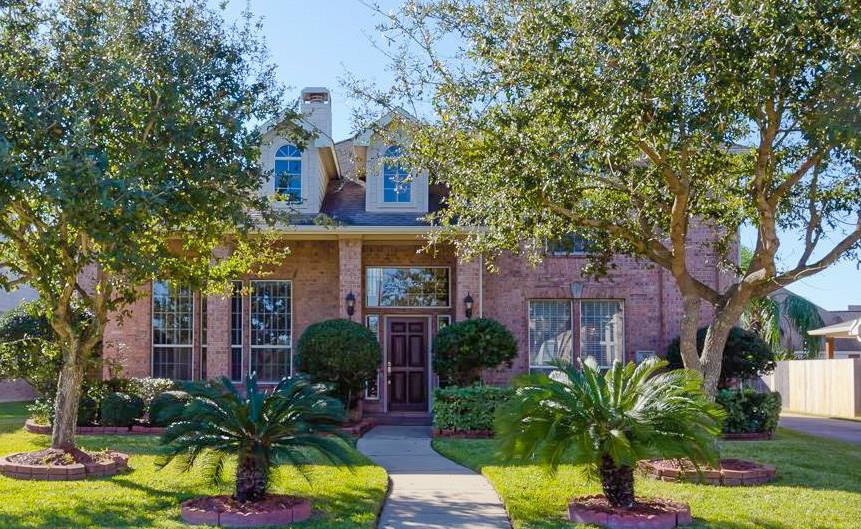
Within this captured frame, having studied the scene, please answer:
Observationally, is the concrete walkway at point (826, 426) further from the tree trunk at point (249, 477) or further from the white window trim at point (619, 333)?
the tree trunk at point (249, 477)

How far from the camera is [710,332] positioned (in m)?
11.2

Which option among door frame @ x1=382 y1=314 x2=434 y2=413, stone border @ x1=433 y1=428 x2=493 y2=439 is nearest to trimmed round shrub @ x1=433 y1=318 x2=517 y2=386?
door frame @ x1=382 y1=314 x2=434 y2=413

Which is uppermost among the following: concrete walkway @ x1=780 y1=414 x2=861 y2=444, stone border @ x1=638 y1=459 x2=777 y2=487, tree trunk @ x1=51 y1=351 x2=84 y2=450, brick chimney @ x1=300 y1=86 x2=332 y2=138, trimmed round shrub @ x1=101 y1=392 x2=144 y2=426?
brick chimney @ x1=300 y1=86 x2=332 y2=138

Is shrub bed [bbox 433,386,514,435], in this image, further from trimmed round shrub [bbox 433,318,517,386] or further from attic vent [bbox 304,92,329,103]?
attic vent [bbox 304,92,329,103]

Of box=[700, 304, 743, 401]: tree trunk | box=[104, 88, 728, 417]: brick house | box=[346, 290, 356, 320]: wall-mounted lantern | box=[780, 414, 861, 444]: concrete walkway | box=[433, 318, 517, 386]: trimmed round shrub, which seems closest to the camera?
box=[700, 304, 743, 401]: tree trunk

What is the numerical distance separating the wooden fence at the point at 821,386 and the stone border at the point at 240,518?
17926mm

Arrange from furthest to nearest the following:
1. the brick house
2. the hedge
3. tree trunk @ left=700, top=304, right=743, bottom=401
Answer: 1. the brick house
2. the hedge
3. tree trunk @ left=700, top=304, right=743, bottom=401

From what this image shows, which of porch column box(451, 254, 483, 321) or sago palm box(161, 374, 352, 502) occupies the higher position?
porch column box(451, 254, 483, 321)

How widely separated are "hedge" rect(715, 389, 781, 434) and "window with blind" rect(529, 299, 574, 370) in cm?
414

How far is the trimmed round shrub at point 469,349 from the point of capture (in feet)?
52.7

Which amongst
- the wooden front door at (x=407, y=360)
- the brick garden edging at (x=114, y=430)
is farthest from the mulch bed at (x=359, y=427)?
the wooden front door at (x=407, y=360)

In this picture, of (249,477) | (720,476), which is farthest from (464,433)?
(249,477)

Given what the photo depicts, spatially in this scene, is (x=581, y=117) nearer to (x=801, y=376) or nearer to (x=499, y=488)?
(x=499, y=488)

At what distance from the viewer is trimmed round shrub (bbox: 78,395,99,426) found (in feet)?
48.8
